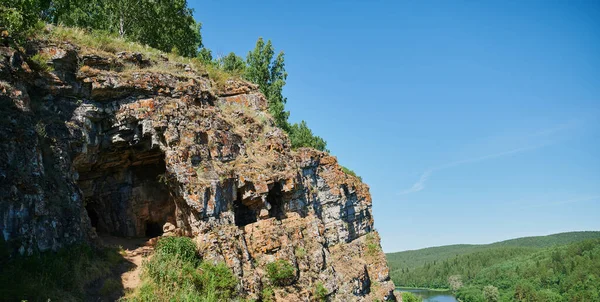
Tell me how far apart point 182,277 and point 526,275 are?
117m

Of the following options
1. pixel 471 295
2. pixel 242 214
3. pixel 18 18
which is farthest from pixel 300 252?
pixel 471 295

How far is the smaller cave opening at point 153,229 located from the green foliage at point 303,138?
19206 millimetres

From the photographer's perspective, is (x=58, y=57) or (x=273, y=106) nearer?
(x=58, y=57)

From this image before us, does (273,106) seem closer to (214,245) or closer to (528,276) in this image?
(214,245)

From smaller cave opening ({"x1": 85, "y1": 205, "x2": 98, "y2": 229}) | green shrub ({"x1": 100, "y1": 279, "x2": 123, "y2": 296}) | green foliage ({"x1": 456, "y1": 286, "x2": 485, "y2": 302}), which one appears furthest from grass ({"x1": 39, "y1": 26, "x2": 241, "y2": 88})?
green foliage ({"x1": 456, "y1": 286, "x2": 485, "y2": 302})

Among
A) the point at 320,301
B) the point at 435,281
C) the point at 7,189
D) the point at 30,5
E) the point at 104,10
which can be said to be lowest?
the point at 435,281

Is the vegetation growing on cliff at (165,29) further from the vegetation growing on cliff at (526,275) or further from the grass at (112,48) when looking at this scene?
the vegetation growing on cliff at (526,275)

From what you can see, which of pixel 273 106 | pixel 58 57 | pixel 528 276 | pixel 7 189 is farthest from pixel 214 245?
pixel 528 276

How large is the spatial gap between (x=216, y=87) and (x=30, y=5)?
8128 mm

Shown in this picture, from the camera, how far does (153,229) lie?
1792 cm

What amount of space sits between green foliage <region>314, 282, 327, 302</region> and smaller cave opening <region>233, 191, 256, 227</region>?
3.67m

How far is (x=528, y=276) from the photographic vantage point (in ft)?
348

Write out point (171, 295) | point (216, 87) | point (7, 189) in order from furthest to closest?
1. point (216, 87)
2. point (171, 295)
3. point (7, 189)

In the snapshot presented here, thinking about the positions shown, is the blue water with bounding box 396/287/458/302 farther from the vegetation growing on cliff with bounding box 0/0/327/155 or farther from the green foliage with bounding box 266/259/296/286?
the green foliage with bounding box 266/259/296/286
